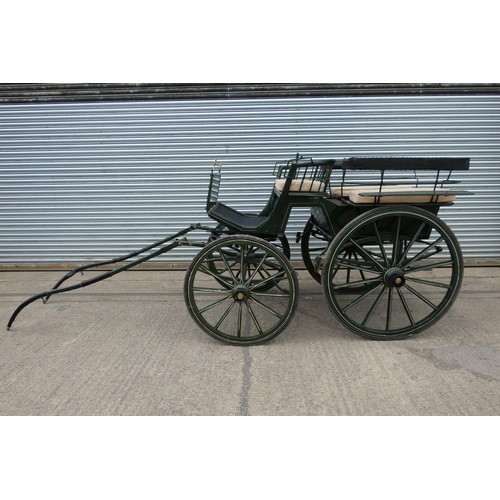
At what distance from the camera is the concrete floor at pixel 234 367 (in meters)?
2.45

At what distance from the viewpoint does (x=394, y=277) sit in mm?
3104

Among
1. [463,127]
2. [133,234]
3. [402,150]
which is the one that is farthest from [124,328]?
[463,127]

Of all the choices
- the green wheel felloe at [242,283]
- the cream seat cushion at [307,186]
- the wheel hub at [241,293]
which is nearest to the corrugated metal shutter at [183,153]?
the cream seat cushion at [307,186]

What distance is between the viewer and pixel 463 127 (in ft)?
15.9

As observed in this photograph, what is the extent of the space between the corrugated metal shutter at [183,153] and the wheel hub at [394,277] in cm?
201

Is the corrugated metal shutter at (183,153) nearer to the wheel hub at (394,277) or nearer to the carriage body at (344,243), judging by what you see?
the carriage body at (344,243)

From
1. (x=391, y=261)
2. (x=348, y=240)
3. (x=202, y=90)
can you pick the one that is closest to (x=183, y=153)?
(x=202, y=90)

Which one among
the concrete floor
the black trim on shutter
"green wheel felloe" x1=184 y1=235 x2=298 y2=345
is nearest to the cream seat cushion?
"green wheel felloe" x1=184 y1=235 x2=298 y2=345

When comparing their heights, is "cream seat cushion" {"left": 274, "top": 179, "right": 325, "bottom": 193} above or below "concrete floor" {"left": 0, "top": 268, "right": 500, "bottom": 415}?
above

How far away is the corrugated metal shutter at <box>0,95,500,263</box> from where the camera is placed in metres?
4.84

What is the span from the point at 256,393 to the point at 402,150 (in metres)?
3.53

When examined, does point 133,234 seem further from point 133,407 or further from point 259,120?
point 133,407

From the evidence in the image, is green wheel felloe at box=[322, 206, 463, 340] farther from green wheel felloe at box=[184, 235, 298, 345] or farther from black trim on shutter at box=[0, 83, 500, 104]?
black trim on shutter at box=[0, 83, 500, 104]

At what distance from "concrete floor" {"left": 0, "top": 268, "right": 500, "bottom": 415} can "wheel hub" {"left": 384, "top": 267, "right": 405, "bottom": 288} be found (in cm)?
45
